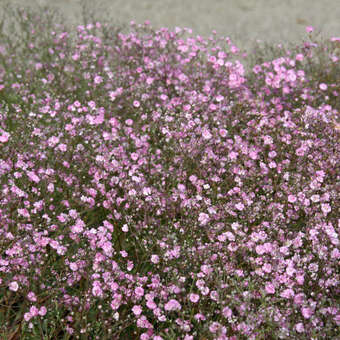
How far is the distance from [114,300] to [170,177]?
4.96 ft

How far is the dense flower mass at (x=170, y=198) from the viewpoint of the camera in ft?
11.3

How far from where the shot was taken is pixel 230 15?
11.1 m

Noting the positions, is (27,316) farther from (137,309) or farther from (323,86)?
(323,86)

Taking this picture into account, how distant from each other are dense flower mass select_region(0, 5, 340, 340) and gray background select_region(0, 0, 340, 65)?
3636mm

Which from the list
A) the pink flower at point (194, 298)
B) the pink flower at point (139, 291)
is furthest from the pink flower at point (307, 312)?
the pink flower at point (139, 291)

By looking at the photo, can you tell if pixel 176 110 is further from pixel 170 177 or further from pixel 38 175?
pixel 38 175

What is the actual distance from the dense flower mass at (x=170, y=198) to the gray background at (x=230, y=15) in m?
3.64

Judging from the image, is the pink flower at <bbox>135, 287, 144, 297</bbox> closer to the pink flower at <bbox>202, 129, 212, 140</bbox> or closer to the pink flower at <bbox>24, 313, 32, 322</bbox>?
the pink flower at <bbox>24, 313, 32, 322</bbox>

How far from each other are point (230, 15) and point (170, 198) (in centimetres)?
812

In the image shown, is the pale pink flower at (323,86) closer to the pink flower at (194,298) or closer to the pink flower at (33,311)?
the pink flower at (194,298)

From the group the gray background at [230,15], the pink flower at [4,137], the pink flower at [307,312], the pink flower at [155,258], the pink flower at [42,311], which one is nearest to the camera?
the pink flower at [307,312]

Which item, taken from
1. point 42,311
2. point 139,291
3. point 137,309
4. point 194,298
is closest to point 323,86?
point 194,298

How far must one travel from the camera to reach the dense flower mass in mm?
3443

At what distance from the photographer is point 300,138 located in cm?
502
